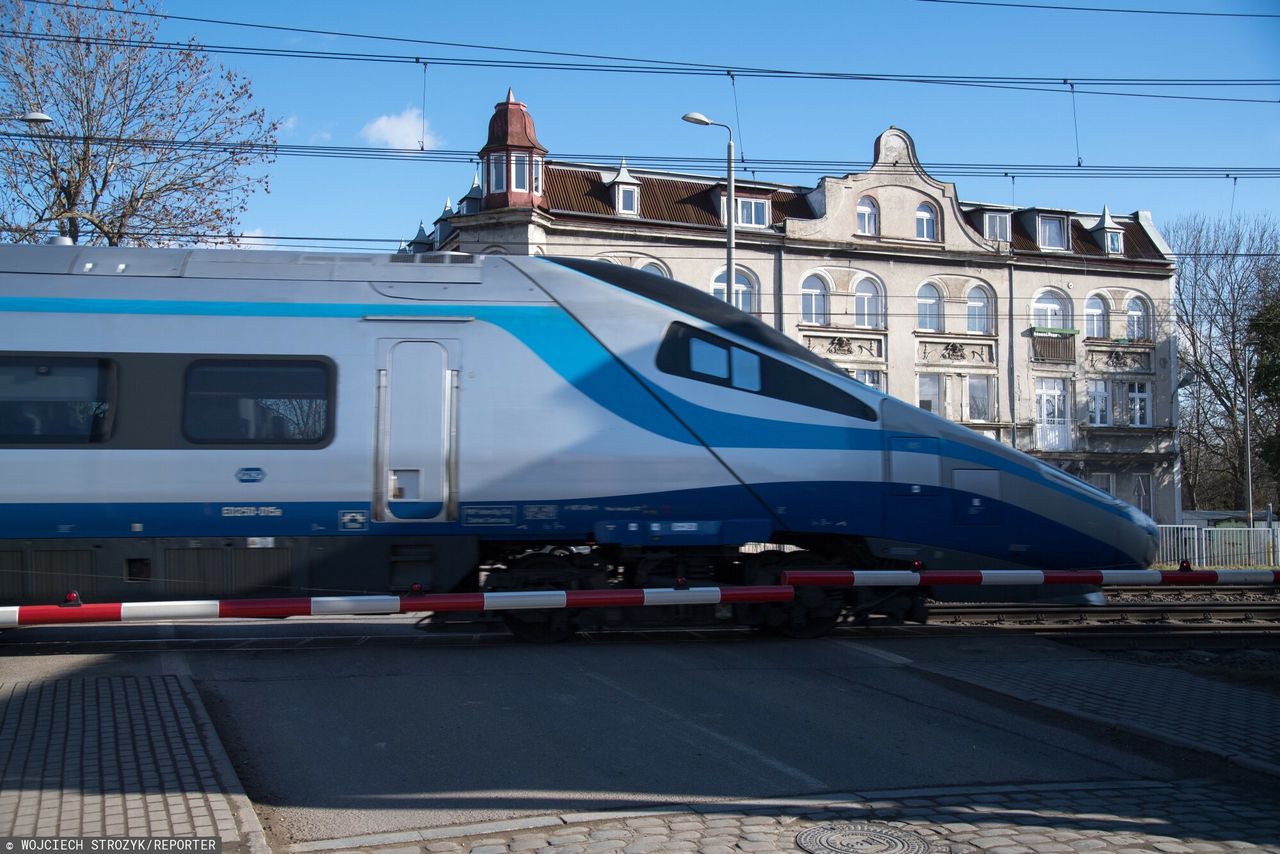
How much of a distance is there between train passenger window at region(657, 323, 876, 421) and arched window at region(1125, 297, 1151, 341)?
3497cm

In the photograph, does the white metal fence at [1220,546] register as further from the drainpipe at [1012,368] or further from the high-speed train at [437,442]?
the high-speed train at [437,442]

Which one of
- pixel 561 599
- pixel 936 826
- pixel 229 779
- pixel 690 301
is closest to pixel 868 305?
pixel 690 301

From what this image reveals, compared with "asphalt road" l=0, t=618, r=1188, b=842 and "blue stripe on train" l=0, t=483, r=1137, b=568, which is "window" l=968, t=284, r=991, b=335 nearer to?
"blue stripe on train" l=0, t=483, r=1137, b=568

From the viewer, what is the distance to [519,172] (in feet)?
111

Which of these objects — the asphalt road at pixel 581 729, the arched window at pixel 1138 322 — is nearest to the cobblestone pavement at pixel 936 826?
the asphalt road at pixel 581 729

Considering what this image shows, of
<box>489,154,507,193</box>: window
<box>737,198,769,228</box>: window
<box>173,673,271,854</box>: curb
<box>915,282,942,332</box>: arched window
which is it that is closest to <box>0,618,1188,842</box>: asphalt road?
<box>173,673,271,854</box>: curb

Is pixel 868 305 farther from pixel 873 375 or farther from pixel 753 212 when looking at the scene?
pixel 753 212

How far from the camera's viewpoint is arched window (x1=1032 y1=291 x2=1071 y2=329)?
39156 millimetres

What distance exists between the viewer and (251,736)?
21.3 feet

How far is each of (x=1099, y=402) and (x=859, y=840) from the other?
3931cm

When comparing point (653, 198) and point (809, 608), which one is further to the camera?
point (653, 198)

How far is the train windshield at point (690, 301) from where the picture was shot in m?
10.0

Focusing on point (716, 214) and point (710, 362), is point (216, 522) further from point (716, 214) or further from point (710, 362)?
point (716, 214)

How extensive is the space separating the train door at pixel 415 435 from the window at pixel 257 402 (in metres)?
0.55
